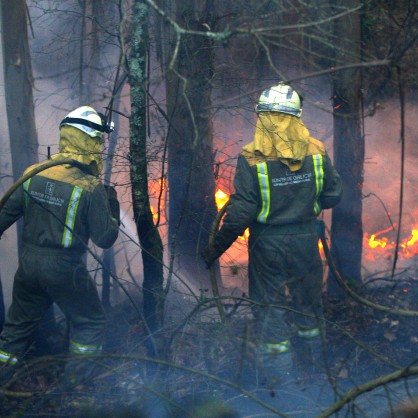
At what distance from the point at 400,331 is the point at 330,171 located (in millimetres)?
1535

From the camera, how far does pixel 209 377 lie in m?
3.07

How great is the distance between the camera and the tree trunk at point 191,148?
4.46 metres

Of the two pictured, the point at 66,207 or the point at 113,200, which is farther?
the point at 113,200

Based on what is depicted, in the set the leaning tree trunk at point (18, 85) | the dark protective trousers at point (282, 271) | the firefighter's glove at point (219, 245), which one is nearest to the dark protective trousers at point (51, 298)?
the firefighter's glove at point (219, 245)

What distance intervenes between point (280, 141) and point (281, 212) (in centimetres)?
52

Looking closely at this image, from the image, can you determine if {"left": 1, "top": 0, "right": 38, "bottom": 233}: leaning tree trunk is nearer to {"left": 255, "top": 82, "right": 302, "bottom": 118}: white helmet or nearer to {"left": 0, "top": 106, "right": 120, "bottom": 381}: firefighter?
{"left": 0, "top": 106, "right": 120, "bottom": 381}: firefighter

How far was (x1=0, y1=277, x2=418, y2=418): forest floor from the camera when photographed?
11.4ft

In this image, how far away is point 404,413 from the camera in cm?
334

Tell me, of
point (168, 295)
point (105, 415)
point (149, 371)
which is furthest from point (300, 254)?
point (105, 415)

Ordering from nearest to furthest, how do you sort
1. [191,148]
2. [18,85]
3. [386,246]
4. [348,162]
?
[191,148], [18,85], [348,162], [386,246]

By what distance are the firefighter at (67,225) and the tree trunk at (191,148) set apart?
1.94ft

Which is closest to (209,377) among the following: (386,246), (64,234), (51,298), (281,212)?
(281,212)

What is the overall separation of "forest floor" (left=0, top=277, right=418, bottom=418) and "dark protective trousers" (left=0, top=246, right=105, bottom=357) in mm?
286

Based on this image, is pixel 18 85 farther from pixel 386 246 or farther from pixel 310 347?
pixel 386 246
